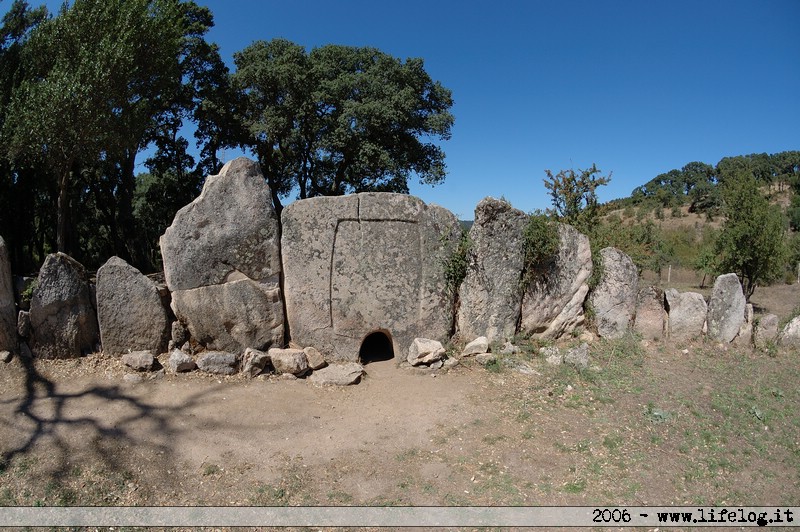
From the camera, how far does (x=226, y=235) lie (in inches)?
291

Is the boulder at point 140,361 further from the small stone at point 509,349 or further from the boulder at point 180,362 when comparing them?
the small stone at point 509,349

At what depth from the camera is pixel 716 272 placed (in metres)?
13.6

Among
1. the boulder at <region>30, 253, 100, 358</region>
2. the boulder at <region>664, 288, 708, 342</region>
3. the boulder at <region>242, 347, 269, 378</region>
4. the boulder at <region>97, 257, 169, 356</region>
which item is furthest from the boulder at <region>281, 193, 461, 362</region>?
the boulder at <region>664, 288, 708, 342</region>

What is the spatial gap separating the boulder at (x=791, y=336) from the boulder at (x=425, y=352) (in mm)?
5782

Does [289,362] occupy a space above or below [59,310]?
below

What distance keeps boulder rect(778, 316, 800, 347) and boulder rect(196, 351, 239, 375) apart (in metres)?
8.69

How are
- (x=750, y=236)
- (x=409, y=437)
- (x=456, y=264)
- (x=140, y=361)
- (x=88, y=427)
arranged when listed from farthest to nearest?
(x=750, y=236) → (x=456, y=264) → (x=140, y=361) → (x=409, y=437) → (x=88, y=427)

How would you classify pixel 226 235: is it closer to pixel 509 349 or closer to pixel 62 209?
pixel 509 349

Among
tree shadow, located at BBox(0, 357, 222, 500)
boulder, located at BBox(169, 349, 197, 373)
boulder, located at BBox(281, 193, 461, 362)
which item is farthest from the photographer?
boulder, located at BBox(281, 193, 461, 362)

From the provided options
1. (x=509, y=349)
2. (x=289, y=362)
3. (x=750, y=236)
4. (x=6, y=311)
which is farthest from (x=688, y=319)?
(x=6, y=311)

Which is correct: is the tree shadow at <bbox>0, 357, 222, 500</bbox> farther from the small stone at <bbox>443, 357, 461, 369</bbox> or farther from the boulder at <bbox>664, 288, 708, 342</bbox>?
the boulder at <bbox>664, 288, 708, 342</bbox>

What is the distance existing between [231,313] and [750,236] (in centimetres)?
1234

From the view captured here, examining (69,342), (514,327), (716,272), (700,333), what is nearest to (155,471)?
(69,342)

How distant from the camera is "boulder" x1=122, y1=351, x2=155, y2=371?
6875mm
